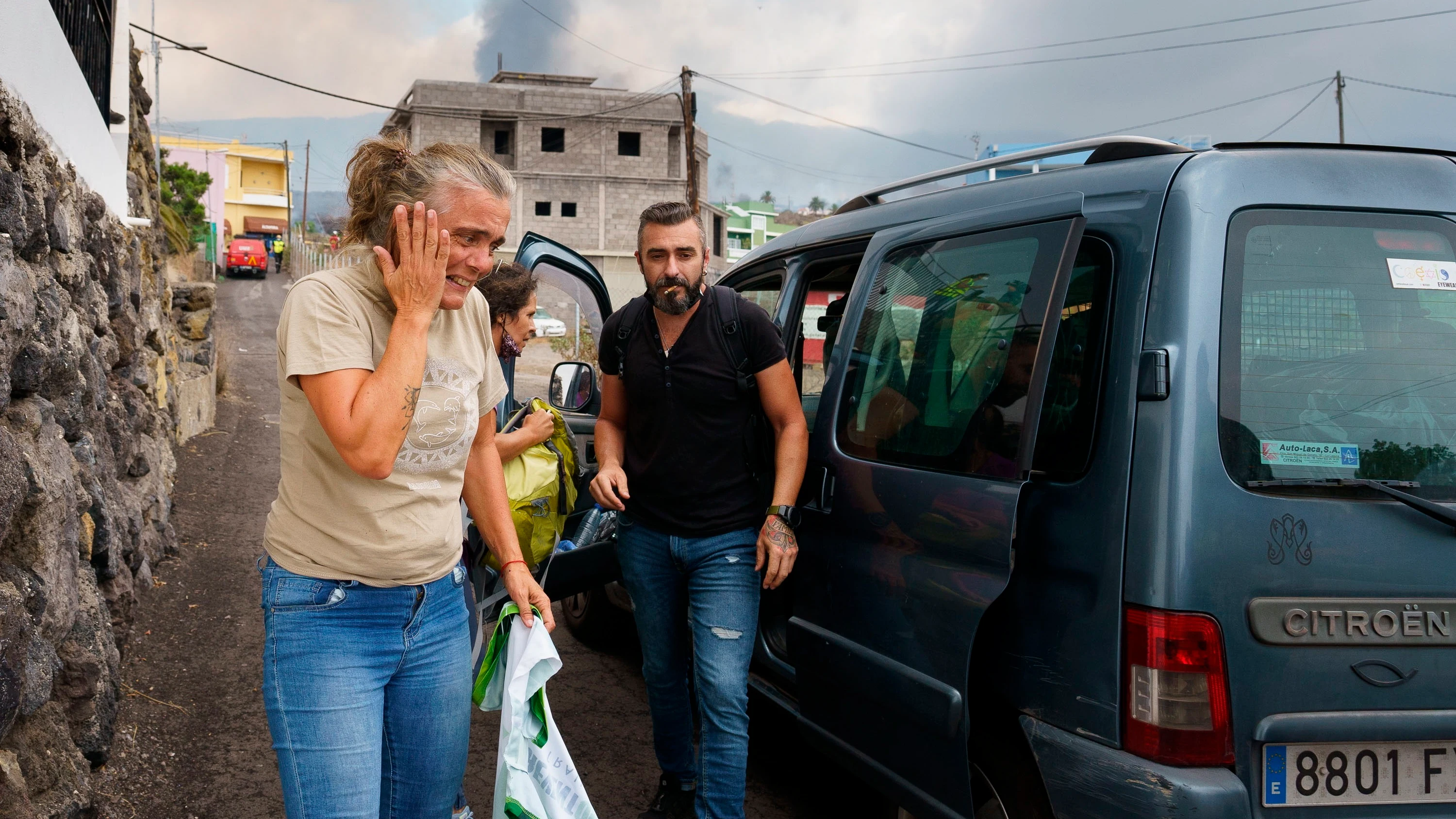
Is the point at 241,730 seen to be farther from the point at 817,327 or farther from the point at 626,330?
the point at 817,327

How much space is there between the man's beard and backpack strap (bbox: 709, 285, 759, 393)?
9 centimetres

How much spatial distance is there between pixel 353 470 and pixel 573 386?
7.75 feet

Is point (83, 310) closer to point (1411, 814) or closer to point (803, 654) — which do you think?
point (803, 654)

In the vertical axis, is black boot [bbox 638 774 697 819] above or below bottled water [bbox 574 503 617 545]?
below

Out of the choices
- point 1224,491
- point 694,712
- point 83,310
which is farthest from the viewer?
point 83,310

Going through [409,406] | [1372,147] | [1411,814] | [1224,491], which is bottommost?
[1411,814]

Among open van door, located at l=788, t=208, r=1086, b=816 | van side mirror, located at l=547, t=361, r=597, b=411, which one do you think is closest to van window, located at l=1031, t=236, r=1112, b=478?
open van door, located at l=788, t=208, r=1086, b=816

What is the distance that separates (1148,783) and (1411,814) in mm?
553

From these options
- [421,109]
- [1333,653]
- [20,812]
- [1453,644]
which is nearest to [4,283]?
[20,812]

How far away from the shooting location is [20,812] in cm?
273

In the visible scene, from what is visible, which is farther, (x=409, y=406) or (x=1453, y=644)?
(x=1453, y=644)

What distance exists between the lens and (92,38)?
750 centimetres

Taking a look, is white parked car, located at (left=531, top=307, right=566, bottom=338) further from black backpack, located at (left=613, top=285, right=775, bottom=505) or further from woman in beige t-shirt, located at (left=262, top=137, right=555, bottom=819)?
woman in beige t-shirt, located at (left=262, top=137, right=555, bottom=819)

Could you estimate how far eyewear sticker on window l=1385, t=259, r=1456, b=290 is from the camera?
7.36 ft
